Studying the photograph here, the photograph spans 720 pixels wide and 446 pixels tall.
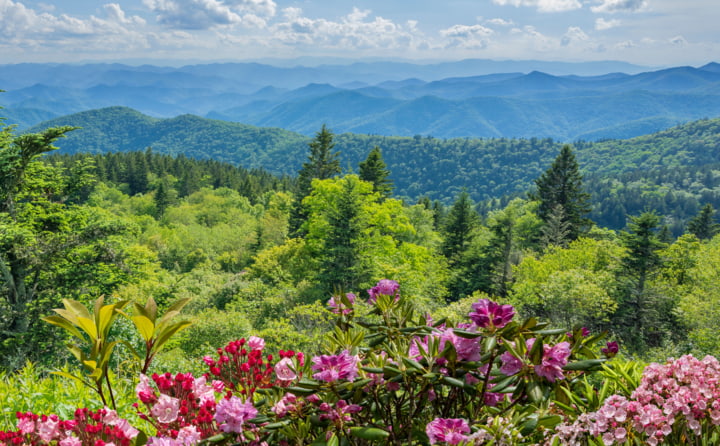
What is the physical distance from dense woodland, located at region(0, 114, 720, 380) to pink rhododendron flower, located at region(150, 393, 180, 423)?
157 cm

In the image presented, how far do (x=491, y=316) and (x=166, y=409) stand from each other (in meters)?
1.29

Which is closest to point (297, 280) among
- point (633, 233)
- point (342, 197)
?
point (342, 197)

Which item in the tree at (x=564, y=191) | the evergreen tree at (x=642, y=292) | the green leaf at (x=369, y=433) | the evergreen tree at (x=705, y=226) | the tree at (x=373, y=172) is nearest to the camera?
the green leaf at (x=369, y=433)

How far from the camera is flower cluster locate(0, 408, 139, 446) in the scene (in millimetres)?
1701

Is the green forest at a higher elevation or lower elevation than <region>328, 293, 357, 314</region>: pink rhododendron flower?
lower

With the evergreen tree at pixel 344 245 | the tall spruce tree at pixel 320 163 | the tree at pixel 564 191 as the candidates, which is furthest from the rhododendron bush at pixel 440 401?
the tree at pixel 564 191

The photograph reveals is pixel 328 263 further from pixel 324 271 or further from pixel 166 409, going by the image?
pixel 166 409

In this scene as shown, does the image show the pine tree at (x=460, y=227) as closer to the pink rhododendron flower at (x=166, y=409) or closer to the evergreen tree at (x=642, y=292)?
the evergreen tree at (x=642, y=292)

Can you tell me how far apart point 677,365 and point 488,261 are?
3045 cm

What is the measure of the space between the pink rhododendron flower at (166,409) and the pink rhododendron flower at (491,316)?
1.18 meters

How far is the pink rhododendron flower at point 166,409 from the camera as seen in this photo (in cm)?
169

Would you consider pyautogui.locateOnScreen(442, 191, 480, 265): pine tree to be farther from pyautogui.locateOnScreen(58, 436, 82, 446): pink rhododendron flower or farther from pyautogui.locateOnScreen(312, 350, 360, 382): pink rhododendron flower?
pyautogui.locateOnScreen(58, 436, 82, 446): pink rhododendron flower

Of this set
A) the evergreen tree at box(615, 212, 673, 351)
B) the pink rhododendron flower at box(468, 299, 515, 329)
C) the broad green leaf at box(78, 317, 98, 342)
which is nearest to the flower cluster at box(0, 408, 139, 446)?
the broad green leaf at box(78, 317, 98, 342)

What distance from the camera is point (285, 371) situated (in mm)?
1886
